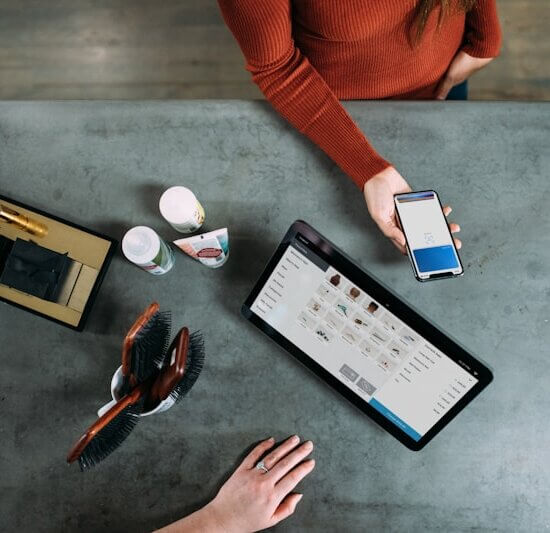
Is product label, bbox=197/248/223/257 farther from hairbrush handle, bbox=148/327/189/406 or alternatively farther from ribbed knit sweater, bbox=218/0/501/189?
ribbed knit sweater, bbox=218/0/501/189

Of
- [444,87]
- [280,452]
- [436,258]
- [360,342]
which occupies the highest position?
[444,87]

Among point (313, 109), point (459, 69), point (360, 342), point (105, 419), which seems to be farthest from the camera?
point (459, 69)

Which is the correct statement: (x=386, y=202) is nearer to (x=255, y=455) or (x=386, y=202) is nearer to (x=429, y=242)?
(x=429, y=242)

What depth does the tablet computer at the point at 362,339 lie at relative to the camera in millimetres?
750

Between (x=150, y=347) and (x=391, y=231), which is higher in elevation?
(x=391, y=231)

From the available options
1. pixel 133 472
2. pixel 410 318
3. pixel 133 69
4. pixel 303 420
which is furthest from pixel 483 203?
pixel 133 69

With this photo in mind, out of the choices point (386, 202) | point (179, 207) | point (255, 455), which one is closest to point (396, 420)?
point (255, 455)

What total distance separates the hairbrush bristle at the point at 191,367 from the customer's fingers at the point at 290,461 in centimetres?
20

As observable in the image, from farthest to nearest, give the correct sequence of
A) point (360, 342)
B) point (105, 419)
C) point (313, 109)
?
1. point (313, 109)
2. point (360, 342)
3. point (105, 419)

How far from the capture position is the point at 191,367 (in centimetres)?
86

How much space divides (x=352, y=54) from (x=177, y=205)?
426mm

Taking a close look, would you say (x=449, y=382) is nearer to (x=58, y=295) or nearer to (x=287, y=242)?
(x=287, y=242)

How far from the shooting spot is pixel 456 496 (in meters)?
0.87

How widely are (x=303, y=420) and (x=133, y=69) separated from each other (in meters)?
1.44
